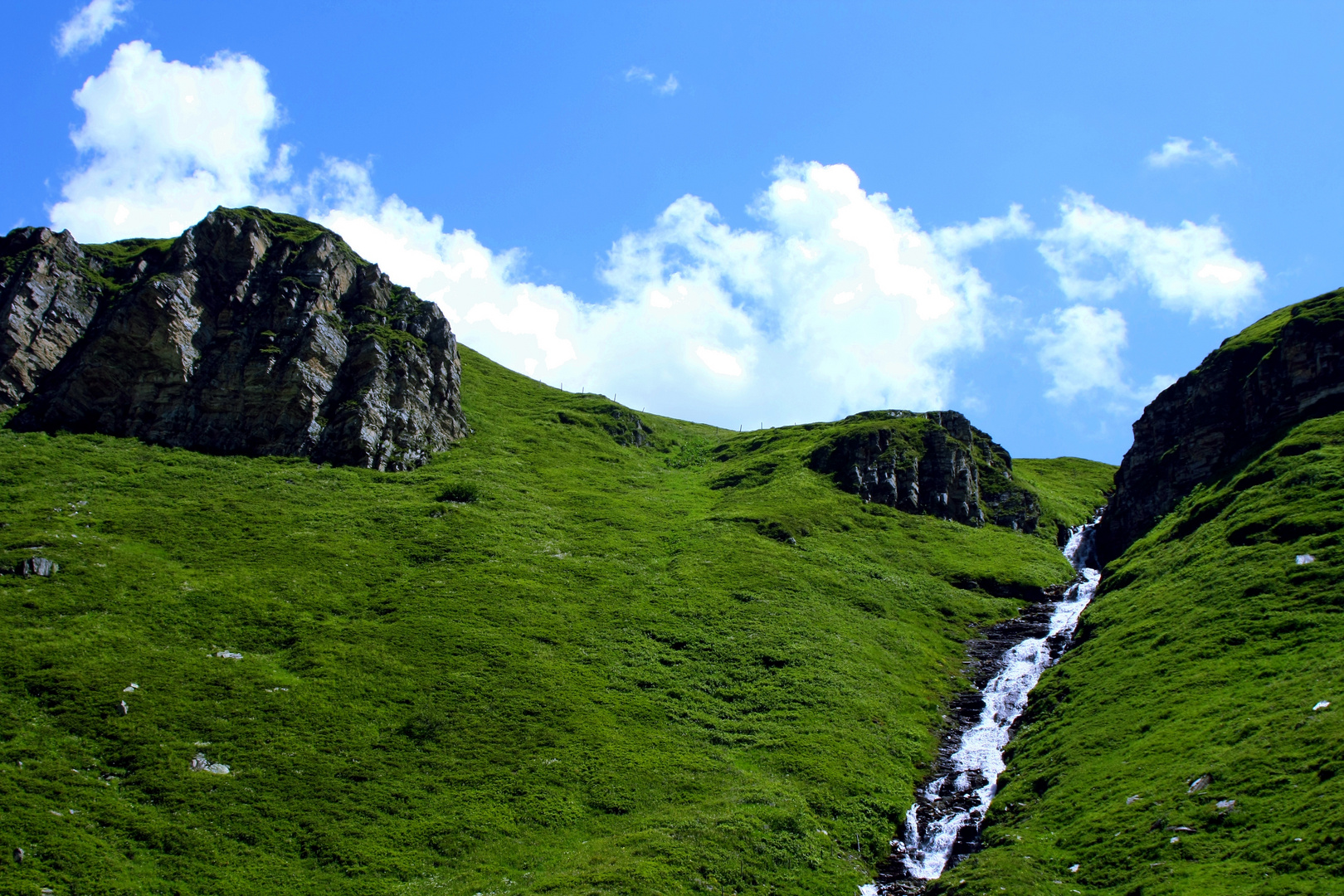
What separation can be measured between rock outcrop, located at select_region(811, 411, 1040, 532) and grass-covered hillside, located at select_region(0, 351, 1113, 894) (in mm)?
13827

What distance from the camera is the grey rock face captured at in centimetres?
9044

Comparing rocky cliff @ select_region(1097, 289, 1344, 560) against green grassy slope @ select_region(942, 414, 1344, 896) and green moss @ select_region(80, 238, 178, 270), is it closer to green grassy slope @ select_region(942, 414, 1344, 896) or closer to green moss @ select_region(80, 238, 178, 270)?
green grassy slope @ select_region(942, 414, 1344, 896)

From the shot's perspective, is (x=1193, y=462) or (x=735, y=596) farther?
(x=1193, y=462)

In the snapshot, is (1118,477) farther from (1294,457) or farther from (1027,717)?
(1027,717)

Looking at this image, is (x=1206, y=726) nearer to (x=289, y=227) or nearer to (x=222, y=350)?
(x=222, y=350)

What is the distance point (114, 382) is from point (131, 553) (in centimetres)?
4020

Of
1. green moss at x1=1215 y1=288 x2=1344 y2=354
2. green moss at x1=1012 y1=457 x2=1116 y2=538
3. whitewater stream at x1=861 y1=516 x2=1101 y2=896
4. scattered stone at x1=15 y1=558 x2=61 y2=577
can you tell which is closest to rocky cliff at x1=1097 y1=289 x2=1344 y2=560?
green moss at x1=1215 y1=288 x2=1344 y2=354

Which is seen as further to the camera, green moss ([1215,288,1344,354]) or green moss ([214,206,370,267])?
green moss ([214,206,370,267])

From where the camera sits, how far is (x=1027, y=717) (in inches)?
2341

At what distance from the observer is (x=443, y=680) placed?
56.1 metres

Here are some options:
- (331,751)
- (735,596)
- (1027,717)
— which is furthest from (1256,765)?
(331,751)

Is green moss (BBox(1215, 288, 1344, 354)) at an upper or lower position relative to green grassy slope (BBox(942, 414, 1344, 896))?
upper

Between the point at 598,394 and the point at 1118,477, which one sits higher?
the point at 598,394

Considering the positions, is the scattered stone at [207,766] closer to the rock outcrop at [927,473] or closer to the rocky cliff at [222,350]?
the rocky cliff at [222,350]
